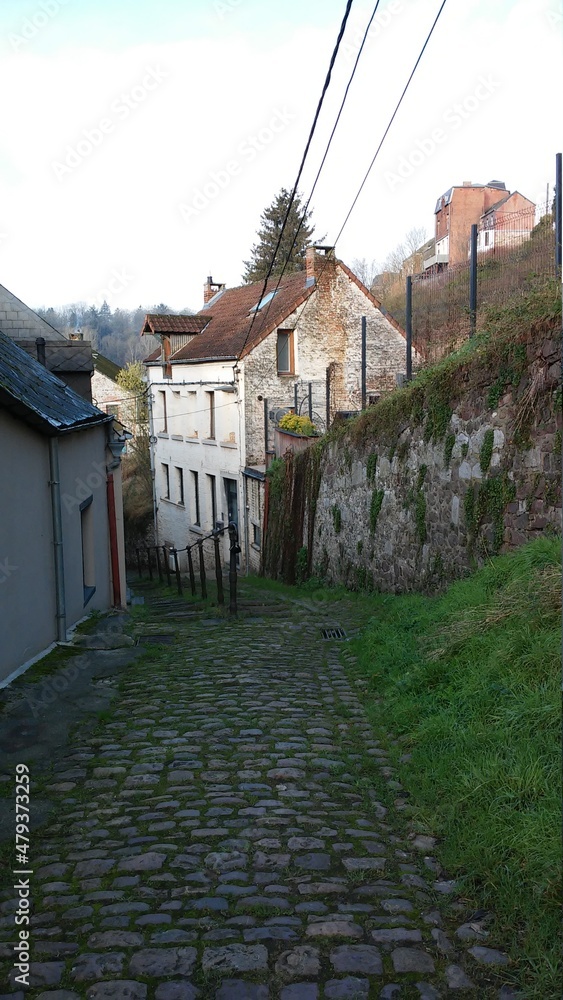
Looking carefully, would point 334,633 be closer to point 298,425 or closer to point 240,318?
point 298,425

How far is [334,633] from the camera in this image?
9.65 m

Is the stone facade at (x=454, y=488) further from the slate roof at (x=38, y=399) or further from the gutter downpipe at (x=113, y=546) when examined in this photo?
the slate roof at (x=38, y=399)

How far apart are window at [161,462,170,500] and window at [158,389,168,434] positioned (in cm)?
147

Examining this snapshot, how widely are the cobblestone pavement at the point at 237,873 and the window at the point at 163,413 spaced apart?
24924 millimetres

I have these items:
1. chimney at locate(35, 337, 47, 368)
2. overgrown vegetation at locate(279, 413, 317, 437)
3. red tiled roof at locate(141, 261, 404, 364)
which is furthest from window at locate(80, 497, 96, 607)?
red tiled roof at locate(141, 261, 404, 364)

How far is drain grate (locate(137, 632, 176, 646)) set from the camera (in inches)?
362

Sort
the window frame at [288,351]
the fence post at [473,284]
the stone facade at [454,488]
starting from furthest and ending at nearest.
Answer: the window frame at [288,351]
the fence post at [473,284]
the stone facade at [454,488]

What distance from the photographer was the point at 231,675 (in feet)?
24.5

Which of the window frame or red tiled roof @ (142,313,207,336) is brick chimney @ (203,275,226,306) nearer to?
red tiled roof @ (142,313,207,336)

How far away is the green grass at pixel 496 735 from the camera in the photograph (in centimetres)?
324

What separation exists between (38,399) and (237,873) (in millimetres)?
6418

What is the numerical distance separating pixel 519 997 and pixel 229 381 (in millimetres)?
21867

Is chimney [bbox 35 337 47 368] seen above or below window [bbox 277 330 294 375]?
below

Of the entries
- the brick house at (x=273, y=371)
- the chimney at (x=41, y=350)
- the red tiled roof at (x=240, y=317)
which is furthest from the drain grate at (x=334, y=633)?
the red tiled roof at (x=240, y=317)
